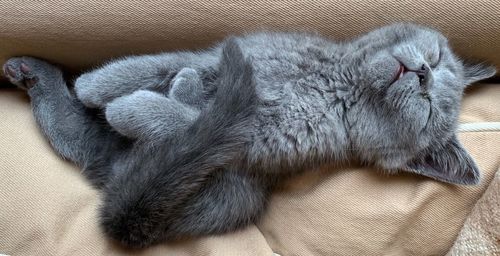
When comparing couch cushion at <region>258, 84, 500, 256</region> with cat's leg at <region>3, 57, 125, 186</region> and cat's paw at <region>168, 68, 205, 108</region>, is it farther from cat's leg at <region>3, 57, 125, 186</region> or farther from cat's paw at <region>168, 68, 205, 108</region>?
cat's leg at <region>3, 57, 125, 186</region>

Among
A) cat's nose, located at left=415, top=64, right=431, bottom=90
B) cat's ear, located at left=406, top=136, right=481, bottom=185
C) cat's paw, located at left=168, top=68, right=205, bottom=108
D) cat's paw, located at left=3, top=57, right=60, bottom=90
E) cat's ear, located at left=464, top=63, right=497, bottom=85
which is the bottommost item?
cat's ear, located at left=406, top=136, right=481, bottom=185

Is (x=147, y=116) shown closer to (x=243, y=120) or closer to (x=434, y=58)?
(x=243, y=120)

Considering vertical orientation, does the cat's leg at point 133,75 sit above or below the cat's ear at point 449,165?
above

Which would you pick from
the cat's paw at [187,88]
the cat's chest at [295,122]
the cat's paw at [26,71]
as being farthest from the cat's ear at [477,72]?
the cat's paw at [26,71]

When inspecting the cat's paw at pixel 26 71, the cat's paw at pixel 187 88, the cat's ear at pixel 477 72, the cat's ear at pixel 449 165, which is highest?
the cat's ear at pixel 477 72

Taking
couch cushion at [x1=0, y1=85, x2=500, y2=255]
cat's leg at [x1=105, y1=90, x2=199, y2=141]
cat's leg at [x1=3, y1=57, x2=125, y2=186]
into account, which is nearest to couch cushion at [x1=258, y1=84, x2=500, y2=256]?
couch cushion at [x1=0, y1=85, x2=500, y2=255]

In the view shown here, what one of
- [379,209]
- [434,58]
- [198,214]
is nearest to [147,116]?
[198,214]

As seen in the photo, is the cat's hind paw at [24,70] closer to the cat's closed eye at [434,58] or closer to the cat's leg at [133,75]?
the cat's leg at [133,75]
